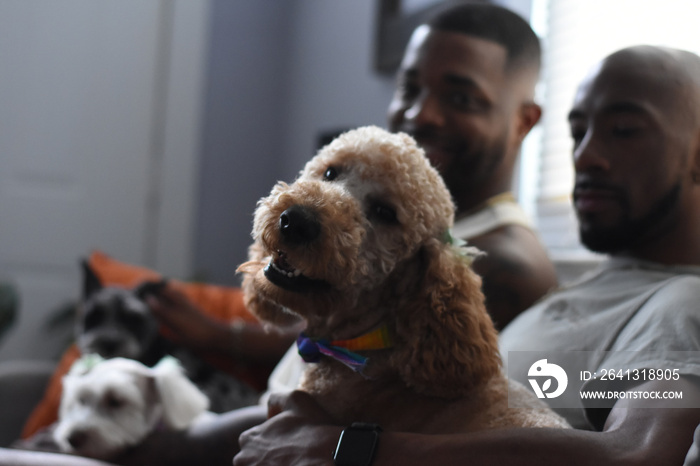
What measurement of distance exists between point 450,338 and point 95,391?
915mm

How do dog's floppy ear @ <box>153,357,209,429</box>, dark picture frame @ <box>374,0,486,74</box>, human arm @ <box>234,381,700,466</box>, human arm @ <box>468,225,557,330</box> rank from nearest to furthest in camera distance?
human arm @ <box>234,381,700,466</box> < human arm @ <box>468,225,557,330</box> < dog's floppy ear @ <box>153,357,209,429</box> < dark picture frame @ <box>374,0,486,74</box>

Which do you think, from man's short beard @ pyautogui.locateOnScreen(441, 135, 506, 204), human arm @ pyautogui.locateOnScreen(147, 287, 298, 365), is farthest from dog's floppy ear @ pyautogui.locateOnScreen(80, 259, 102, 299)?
man's short beard @ pyautogui.locateOnScreen(441, 135, 506, 204)

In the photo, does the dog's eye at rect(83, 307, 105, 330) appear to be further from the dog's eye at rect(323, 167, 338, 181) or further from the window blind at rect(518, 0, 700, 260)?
the window blind at rect(518, 0, 700, 260)

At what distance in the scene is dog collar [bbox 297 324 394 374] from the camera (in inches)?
40.1

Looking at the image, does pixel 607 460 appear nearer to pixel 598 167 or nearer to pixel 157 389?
pixel 598 167

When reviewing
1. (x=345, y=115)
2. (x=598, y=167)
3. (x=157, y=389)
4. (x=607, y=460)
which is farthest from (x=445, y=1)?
(x=607, y=460)

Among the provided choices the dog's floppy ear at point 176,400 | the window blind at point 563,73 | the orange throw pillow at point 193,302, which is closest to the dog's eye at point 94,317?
the orange throw pillow at point 193,302

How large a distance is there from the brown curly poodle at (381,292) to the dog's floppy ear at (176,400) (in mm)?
533

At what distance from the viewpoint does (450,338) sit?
→ 96 cm

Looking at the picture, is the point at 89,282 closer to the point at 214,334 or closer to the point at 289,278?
the point at 214,334

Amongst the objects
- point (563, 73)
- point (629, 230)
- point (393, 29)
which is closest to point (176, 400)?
point (629, 230)

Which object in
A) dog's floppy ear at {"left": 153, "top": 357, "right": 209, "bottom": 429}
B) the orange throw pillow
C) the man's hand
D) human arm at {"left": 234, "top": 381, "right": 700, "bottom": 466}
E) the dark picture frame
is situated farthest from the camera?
the dark picture frame

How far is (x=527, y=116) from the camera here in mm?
1727

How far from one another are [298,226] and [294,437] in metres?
0.32
